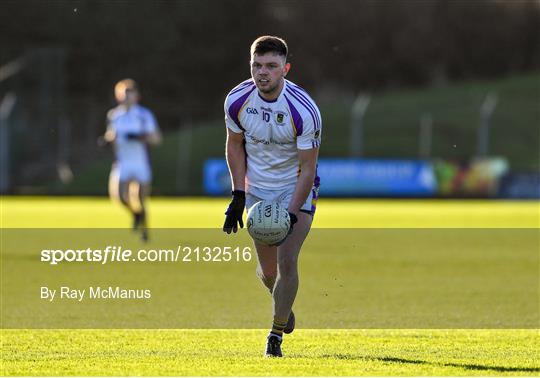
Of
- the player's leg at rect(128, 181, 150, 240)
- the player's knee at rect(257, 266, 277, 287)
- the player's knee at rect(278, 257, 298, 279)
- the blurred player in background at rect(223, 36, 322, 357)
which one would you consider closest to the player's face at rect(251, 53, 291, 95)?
the blurred player in background at rect(223, 36, 322, 357)

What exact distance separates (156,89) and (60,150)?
46.3ft

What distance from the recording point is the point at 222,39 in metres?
56.9

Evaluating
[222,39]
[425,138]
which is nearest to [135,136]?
[425,138]

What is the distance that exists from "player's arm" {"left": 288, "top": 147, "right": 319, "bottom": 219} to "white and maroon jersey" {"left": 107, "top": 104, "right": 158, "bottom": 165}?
10918 mm

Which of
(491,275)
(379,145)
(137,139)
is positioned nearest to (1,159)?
(379,145)

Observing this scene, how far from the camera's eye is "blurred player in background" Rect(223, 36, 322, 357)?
25.6ft

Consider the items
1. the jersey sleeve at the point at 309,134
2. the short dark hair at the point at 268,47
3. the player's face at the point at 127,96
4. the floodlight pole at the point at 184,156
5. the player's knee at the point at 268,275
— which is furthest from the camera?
the floodlight pole at the point at 184,156

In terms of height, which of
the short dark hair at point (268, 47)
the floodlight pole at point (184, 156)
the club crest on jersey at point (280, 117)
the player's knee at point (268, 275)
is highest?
the short dark hair at point (268, 47)

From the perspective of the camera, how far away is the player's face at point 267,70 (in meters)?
7.73

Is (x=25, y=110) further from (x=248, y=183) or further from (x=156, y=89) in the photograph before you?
(x=248, y=183)

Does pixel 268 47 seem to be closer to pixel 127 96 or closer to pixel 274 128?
pixel 274 128

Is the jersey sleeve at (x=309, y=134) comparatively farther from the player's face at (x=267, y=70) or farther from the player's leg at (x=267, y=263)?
the player's leg at (x=267, y=263)

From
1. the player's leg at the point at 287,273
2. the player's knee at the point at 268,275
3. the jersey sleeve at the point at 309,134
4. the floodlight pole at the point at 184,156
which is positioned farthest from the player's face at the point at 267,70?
the floodlight pole at the point at 184,156

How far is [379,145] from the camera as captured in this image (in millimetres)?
48062
